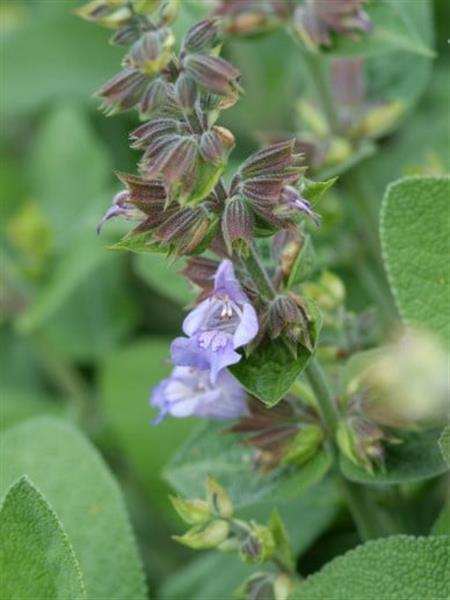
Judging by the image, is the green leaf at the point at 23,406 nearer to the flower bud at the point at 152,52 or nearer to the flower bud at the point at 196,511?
the flower bud at the point at 196,511

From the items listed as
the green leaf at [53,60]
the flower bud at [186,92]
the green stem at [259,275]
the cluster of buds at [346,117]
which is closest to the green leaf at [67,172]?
the green leaf at [53,60]

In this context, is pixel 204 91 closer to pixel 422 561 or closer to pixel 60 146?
pixel 422 561

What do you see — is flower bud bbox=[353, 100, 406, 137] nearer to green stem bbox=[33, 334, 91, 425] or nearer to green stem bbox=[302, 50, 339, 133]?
green stem bbox=[302, 50, 339, 133]

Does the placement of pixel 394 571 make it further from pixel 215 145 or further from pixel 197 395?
pixel 215 145

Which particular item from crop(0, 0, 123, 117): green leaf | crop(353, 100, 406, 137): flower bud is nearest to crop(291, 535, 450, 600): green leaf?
crop(353, 100, 406, 137): flower bud

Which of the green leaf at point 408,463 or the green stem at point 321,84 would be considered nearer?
the green leaf at point 408,463
